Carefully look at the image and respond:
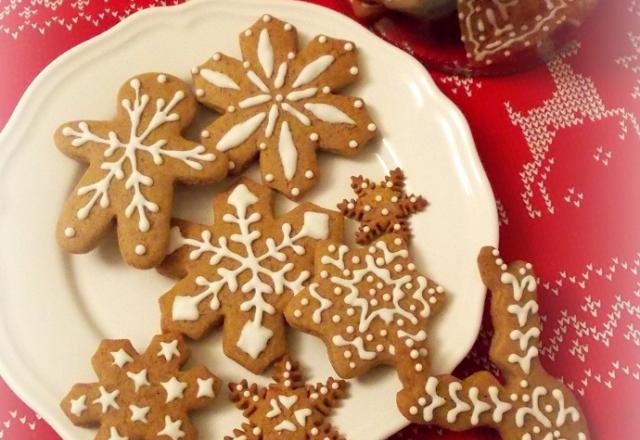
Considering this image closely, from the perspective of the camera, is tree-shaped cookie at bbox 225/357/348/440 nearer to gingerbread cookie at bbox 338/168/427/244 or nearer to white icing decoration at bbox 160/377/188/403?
white icing decoration at bbox 160/377/188/403

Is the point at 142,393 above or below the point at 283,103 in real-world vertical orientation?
below

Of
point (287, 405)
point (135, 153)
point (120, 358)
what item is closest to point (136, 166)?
point (135, 153)

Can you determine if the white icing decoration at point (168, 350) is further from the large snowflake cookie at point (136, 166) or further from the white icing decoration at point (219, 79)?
the white icing decoration at point (219, 79)

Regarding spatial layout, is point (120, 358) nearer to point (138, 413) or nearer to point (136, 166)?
point (138, 413)

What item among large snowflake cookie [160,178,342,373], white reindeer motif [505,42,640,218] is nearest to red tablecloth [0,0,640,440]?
white reindeer motif [505,42,640,218]

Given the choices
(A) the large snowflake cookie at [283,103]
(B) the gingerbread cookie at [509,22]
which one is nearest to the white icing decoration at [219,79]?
(A) the large snowflake cookie at [283,103]

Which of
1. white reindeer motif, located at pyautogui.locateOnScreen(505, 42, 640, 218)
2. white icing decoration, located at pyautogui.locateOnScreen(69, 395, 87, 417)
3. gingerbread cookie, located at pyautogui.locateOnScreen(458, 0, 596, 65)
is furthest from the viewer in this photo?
white reindeer motif, located at pyautogui.locateOnScreen(505, 42, 640, 218)
